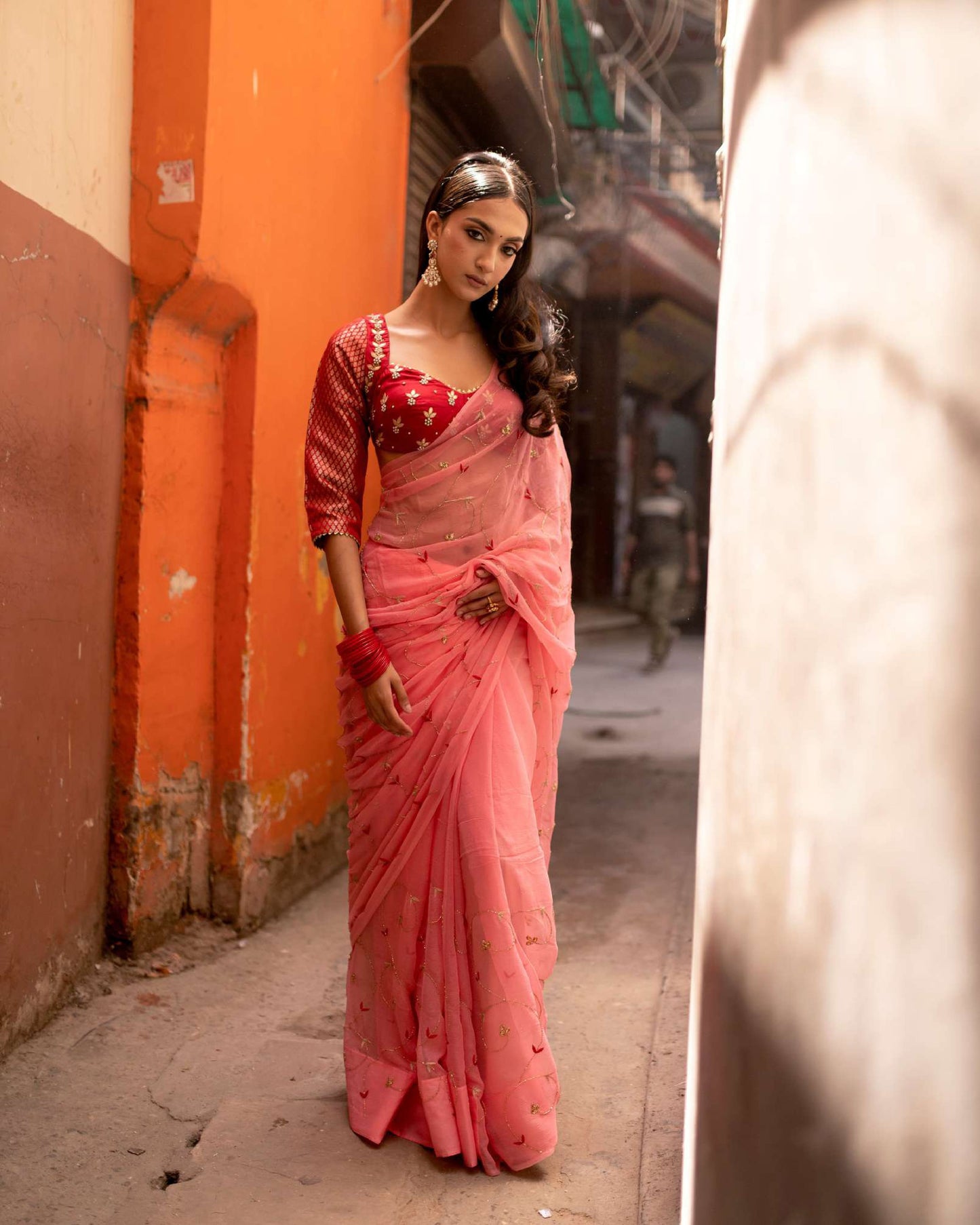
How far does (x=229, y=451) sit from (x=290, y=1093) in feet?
5.64

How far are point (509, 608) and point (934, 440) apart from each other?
161cm

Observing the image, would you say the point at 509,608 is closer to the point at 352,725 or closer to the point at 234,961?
the point at 352,725

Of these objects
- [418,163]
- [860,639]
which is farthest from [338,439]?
[418,163]

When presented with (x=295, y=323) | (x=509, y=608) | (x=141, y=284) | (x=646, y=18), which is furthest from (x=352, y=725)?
(x=646, y=18)

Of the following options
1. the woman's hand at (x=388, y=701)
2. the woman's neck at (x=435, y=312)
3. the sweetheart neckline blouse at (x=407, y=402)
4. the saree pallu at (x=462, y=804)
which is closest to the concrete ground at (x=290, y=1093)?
the saree pallu at (x=462, y=804)

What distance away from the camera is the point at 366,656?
224 cm

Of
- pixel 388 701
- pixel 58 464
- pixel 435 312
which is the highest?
pixel 435 312

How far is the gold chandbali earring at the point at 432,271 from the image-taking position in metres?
2.34

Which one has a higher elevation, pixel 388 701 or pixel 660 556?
pixel 660 556

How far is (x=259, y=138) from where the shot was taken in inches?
128

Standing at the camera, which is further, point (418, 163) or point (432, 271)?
point (418, 163)

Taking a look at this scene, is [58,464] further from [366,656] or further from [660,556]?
[660,556]

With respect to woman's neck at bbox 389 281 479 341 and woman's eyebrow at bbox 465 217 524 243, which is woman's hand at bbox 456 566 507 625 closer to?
woman's neck at bbox 389 281 479 341

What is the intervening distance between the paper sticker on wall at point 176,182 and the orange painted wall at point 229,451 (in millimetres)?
18
